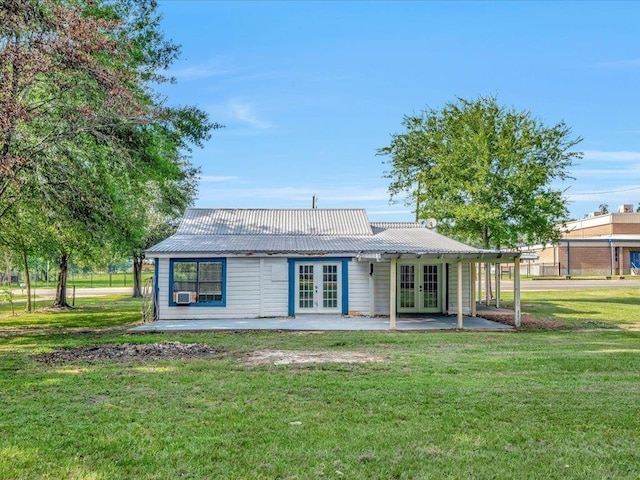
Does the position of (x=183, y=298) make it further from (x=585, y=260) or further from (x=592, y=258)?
(x=592, y=258)

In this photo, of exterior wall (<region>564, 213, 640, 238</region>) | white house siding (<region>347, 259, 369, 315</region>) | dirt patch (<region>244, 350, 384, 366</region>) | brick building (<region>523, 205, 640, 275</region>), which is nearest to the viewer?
dirt patch (<region>244, 350, 384, 366</region>)

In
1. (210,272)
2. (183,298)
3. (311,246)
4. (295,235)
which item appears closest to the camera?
(183,298)

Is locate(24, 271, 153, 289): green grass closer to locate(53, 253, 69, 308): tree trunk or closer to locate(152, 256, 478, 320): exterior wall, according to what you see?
locate(53, 253, 69, 308): tree trunk

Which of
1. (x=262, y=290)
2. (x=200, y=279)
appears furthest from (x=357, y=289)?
(x=200, y=279)

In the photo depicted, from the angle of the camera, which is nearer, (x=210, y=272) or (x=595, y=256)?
(x=210, y=272)

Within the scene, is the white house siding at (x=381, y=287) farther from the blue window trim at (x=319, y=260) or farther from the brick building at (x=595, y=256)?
the brick building at (x=595, y=256)

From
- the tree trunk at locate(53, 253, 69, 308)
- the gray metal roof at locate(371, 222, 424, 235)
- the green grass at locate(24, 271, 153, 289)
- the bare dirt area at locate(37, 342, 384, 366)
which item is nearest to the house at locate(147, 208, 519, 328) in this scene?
the gray metal roof at locate(371, 222, 424, 235)

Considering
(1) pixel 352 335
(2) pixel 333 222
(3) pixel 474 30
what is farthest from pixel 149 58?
(1) pixel 352 335

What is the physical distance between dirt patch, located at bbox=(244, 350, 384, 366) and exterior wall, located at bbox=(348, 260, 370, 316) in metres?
6.98

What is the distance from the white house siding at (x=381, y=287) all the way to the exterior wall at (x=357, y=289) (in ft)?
1.16

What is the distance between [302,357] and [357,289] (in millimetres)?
7787

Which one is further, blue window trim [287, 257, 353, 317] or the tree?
the tree

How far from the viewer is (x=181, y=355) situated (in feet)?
31.1

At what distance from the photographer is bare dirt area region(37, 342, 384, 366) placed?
29.1 ft
